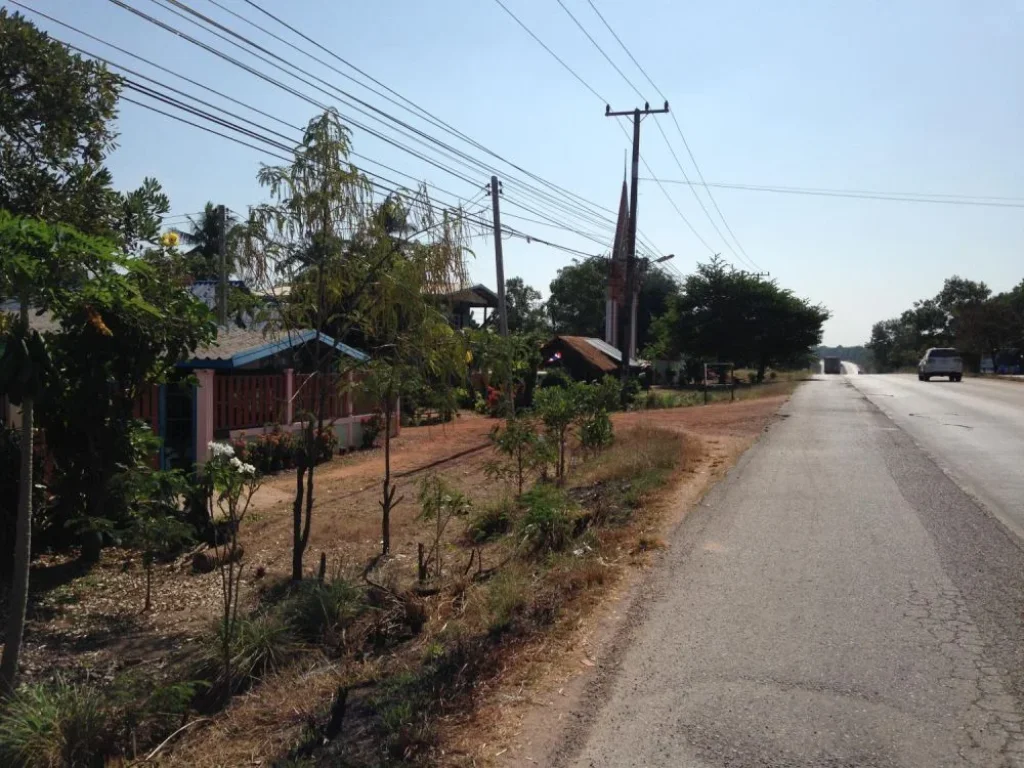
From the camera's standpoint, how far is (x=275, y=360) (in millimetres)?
15789

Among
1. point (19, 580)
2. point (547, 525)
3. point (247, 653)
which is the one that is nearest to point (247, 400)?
point (547, 525)

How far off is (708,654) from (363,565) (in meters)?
4.22

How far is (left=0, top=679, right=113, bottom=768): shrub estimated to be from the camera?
398 centimetres

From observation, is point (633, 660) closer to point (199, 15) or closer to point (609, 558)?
point (609, 558)

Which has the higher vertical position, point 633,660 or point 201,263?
point 201,263

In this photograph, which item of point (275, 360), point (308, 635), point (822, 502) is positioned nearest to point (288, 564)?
point (308, 635)

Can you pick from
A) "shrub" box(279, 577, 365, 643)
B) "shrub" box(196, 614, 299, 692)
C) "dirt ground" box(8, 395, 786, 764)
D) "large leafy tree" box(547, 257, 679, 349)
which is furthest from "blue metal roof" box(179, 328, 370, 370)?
"large leafy tree" box(547, 257, 679, 349)

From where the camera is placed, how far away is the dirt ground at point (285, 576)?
4312 mm

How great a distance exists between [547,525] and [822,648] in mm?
2976

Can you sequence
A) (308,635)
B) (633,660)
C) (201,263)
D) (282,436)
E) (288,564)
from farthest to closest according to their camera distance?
(282,436)
(288,564)
(201,263)
(308,635)
(633,660)

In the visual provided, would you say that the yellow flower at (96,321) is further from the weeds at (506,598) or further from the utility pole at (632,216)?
the utility pole at (632,216)

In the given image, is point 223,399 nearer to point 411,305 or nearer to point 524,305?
point 411,305

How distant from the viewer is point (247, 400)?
583 inches

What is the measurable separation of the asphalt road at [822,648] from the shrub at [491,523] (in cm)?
193
